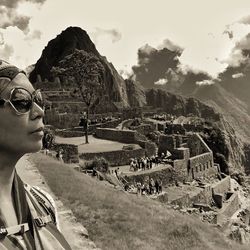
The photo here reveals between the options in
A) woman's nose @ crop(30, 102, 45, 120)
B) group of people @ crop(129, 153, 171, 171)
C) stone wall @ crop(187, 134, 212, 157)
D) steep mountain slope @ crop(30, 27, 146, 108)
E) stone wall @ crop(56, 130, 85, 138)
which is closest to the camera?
woman's nose @ crop(30, 102, 45, 120)

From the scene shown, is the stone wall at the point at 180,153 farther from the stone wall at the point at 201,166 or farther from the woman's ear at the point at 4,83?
the woman's ear at the point at 4,83

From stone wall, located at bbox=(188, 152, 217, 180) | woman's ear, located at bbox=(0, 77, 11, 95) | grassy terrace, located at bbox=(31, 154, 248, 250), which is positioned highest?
woman's ear, located at bbox=(0, 77, 11, 95)

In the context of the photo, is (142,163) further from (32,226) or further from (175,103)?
(175,103)

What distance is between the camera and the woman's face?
1.87 m

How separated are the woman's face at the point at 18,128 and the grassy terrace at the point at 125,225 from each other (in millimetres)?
6605

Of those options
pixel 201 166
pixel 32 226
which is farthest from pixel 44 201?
pixel 201 166

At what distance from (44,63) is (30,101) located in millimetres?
104633

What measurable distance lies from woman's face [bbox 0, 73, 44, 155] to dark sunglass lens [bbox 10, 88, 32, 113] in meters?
0.02

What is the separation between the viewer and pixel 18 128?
74.8 inches

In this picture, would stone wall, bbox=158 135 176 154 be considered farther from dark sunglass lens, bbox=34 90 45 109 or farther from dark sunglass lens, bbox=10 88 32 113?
dark sunglass lens, bbox=10 88 32 113

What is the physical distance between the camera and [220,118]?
316 ft

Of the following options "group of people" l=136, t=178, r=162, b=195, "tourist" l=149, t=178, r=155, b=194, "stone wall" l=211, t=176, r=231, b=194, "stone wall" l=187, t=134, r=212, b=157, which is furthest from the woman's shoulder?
"stone wall" l=187, t=134, r=212, b=157

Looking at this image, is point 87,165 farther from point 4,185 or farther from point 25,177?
point 4,185

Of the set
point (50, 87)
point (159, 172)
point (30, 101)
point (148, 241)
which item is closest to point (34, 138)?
point (30, 101)
